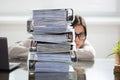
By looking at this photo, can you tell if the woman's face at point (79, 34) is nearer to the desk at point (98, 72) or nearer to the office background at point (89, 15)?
the desk at point (98, 72)

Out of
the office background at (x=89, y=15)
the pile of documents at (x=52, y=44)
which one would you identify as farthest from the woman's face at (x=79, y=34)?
the office background at (x=89, y=15)

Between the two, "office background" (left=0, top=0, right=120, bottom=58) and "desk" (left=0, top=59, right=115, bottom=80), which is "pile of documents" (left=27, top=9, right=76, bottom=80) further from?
"office background" (left=0, top=0, right=120, bottom=58)

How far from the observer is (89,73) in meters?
1.41

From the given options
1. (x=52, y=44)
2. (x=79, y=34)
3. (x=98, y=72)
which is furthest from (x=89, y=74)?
(x=79, y=34)

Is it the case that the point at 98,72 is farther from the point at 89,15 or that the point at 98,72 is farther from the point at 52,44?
the point at 89,15

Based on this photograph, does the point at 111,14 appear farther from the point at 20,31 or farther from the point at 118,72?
the point at 118,72

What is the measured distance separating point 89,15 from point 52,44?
2528 mm

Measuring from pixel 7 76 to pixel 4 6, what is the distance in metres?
2.62

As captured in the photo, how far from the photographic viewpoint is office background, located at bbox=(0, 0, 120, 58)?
12.3 feet

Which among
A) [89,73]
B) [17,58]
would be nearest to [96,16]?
[17,58]

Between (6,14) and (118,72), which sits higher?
(6,14)

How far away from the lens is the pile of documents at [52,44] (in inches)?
51.4

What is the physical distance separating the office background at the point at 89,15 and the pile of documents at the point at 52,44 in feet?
7.95

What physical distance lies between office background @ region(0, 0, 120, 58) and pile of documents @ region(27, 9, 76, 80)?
2424 mm
